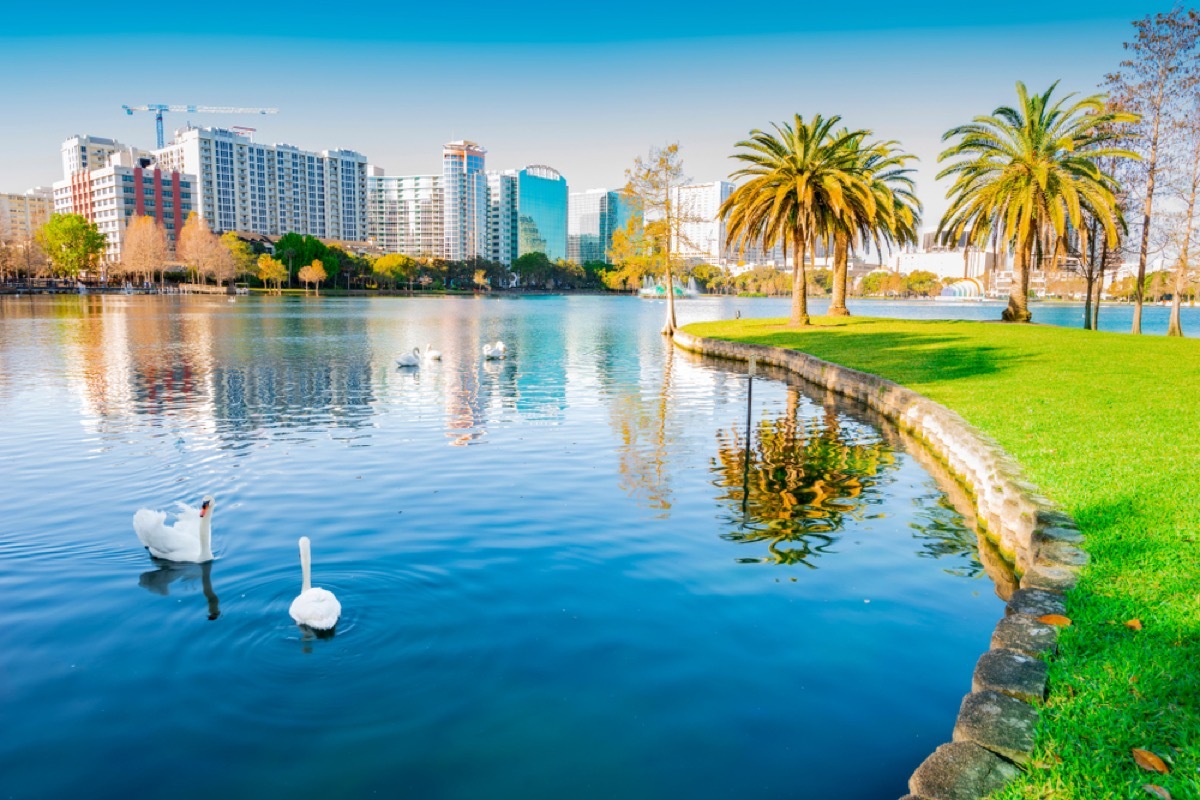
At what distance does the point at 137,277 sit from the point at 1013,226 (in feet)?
522

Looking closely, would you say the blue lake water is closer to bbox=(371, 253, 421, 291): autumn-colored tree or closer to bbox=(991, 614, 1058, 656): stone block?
bbox=(991, 614, 1058, 656): stone block

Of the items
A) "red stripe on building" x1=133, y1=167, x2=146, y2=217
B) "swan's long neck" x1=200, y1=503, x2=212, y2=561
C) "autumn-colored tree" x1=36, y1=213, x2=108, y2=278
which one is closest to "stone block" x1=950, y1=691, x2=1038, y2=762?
"swan's long neck" x1=200, y1=503, x2=212, y2=561

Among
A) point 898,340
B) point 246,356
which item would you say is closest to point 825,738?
point 898,340

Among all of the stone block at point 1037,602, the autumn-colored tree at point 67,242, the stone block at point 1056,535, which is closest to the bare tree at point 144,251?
the autumn-colored tree at point 67,242

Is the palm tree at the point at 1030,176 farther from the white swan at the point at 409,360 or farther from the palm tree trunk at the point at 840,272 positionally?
the white swan at the point at 409,360

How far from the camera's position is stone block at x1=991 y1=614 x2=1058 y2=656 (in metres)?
5.68

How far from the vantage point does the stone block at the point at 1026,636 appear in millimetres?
5684

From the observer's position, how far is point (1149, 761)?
13.8 feet

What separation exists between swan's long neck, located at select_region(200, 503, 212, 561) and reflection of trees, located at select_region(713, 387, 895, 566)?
639cm

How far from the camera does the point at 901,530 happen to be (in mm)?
10602

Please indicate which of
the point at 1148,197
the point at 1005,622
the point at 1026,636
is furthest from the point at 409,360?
the point at 1148,197

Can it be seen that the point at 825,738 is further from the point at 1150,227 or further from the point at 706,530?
the point at 1150,227

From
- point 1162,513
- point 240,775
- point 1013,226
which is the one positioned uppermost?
point 1013,226

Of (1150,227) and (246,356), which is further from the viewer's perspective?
(1150,227)
